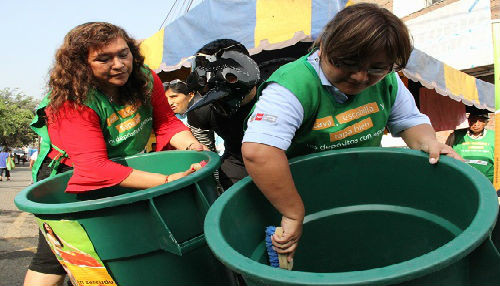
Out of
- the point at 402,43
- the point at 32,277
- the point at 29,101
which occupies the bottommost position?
the point at 29,101

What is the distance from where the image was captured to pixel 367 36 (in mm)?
1112

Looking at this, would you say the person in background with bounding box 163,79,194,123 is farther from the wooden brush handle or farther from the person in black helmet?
the wooden brush handle

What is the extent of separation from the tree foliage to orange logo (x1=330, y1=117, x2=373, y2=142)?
34.8 metres

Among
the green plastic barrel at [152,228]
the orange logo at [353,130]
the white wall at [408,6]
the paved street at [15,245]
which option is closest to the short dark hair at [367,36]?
the orange logo at [353,130]

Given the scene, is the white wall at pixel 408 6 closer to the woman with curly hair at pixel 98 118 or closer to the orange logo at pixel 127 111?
A: the woman with curly hair at pixel 98 118

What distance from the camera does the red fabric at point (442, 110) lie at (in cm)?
599

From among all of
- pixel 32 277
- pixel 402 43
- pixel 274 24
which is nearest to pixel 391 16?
pixel 402 43

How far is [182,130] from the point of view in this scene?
6.63 ft

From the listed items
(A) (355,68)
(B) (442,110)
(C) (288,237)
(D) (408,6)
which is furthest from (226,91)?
(D) (408,6)

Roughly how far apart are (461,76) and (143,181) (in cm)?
459

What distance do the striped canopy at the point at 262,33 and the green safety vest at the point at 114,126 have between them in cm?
104

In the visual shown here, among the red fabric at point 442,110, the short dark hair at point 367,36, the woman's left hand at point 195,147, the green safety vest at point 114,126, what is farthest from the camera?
the red fabric at point 442,110

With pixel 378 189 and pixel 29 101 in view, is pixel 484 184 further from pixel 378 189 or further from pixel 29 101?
pixel 29 101

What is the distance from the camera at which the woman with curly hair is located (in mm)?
1532
